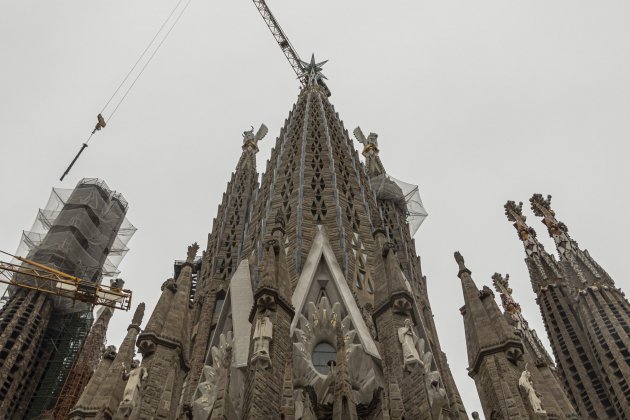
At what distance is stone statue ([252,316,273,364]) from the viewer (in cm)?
1280

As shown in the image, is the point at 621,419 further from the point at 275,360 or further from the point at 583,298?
the point at 275,360

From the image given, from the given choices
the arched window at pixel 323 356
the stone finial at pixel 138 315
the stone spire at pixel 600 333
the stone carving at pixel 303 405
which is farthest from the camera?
the stone spire at pixel 600 333

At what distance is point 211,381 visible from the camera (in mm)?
15289

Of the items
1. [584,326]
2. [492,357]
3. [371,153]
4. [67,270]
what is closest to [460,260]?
[492,357]

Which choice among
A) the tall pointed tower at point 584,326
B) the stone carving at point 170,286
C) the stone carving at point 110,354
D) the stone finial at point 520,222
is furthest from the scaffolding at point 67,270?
the stone finial at point 520,222

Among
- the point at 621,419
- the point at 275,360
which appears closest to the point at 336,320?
the point at 275,360

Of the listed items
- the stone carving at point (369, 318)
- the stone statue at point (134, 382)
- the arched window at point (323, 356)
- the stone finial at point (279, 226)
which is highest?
the stone finial at point (279, 226)

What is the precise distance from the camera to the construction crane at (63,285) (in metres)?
36.7

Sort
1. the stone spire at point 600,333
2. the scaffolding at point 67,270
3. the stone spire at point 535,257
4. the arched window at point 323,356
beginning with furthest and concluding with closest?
the stone spire at point 535,257 < the scaffolding at point 67,270 < the stone spire at point 600,333 < the arched window at point 323,356

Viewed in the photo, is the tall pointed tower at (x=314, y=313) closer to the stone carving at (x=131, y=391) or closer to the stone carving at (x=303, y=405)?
the stone carving at (x=303, y=405)

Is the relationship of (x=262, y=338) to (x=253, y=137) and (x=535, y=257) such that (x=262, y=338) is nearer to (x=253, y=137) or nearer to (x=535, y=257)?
(x=253, y=137)

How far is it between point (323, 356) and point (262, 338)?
7.98ft

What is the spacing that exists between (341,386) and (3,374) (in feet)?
89.6

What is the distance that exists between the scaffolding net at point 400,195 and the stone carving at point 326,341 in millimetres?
14745
